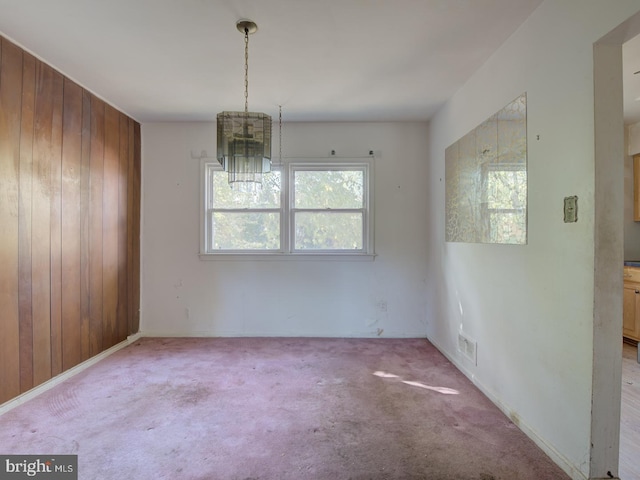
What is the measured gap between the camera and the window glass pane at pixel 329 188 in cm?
389

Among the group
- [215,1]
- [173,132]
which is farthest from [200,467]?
[173,132]

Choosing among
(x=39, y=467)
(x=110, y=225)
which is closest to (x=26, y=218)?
(x=110, y=225)

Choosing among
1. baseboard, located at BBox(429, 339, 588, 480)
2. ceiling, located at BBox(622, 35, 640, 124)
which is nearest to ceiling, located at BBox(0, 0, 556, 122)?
ceiling, located at BBox(622, 35, 640, 124)

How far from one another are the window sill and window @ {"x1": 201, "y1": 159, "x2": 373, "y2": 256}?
0.03 m

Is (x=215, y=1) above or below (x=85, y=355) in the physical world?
above

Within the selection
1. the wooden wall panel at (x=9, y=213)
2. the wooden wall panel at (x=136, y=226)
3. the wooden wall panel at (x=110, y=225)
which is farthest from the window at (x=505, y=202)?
the wooden wall panel at (x=136, y=226)

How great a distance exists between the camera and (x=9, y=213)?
2232 millimetres

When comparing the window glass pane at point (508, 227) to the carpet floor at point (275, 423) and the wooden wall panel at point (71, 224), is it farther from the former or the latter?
the wooden wall panel at point (71, 224)

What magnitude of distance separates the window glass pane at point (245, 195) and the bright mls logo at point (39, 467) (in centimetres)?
273

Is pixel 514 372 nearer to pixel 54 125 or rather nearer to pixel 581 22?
pixel 581 22

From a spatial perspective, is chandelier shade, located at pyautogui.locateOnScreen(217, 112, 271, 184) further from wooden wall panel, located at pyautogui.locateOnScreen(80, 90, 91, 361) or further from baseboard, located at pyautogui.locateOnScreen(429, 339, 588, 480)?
baseboard, located at pyautogui.locateOnScreen(429, 339, 588, 480)

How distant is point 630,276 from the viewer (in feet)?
11.6

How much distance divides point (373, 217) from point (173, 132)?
2.66m

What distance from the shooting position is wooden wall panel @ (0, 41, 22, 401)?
218 cm
